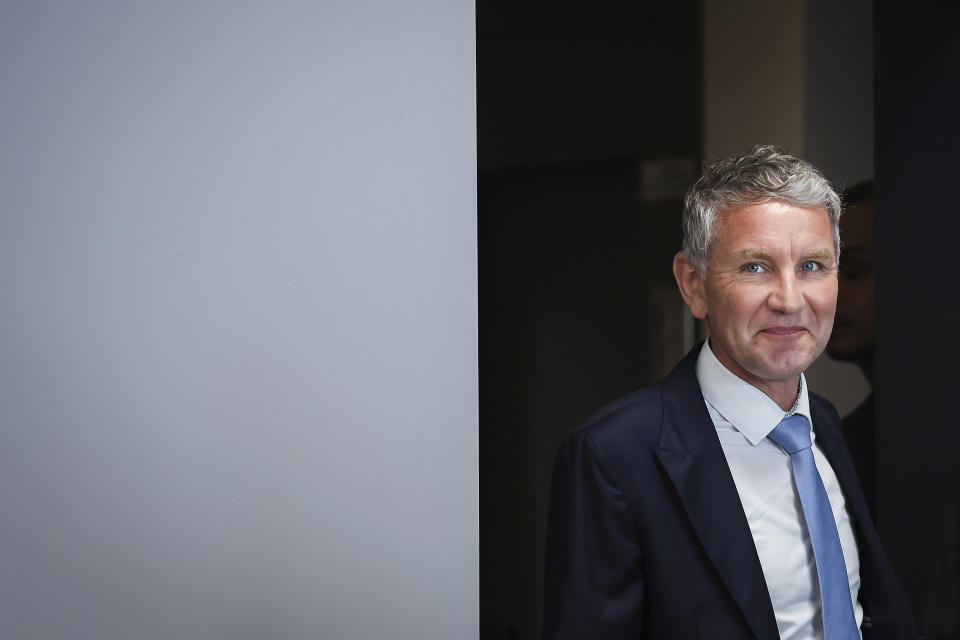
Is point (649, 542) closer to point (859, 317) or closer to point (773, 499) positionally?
point (773, 499)

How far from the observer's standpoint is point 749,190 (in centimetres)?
131

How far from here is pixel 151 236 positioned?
4.70ft

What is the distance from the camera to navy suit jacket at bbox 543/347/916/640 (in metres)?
1.23

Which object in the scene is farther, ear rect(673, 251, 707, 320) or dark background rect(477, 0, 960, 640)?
dark background rect(477, 0, 960, 640)

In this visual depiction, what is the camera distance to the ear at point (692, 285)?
1379mm

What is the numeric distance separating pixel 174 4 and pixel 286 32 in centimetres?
19

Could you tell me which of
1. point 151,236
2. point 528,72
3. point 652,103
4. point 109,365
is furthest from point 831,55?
point 109,365

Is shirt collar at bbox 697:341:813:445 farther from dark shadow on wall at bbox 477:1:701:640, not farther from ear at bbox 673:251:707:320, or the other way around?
dark shadow on wall at bbox 477:1:701:640

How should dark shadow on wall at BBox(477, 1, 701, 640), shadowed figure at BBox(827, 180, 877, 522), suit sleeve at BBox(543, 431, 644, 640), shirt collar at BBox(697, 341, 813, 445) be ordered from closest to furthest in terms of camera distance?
suit sleeve at BBox(543, 431, 644, 640) < shirt collar at BBox(697, 341, 813, 445) < dark shadow on wall at BBox(477, 1, 701, 640) < shadowed figure at BBox(827, 180, 877, 522)

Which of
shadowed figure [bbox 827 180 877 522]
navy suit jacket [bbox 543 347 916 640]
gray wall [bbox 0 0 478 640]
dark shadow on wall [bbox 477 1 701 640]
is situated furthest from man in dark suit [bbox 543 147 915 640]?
shadowed figure [bbox 827 180 877 522]

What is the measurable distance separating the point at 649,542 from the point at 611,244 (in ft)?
2.72

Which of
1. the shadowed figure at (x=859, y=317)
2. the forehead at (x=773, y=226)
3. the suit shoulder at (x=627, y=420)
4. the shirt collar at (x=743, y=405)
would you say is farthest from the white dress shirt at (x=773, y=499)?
the shadowed figure at (x=859, y=317)

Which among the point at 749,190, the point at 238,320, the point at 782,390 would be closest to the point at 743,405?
the point at 782,390

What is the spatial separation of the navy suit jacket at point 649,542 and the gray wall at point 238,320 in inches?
13.2
